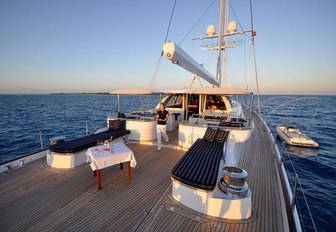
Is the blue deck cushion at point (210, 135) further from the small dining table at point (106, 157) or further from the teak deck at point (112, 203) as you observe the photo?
the small dining table at point (106, 157)

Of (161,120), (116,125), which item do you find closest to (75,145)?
(116,125)

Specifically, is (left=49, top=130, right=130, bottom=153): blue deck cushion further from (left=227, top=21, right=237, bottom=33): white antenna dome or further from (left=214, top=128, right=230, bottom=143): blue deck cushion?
(left=227, top=21, right=237, bottom=33): white antenna dome

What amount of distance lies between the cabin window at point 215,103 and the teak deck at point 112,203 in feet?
17.9

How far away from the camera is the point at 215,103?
10.3 metres

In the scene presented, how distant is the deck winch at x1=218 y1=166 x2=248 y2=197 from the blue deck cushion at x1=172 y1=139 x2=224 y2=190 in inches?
9.1

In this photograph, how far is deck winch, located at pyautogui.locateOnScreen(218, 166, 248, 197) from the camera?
9.39 ft

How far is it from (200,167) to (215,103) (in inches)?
292

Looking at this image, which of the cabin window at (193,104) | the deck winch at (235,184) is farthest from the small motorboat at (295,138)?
the deck winch at (235,184)

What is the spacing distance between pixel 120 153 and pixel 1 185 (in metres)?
2.68

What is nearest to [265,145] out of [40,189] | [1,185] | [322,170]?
[322,170]

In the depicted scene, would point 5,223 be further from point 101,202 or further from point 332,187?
point 332,187

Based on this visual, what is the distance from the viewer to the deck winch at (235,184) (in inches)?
113

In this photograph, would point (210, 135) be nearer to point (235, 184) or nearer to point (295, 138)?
point (235, 184)

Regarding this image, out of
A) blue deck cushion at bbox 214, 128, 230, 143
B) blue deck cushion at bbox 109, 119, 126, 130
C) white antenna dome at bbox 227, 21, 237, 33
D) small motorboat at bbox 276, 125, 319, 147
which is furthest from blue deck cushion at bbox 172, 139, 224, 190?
white antenna dome at bbox 227, 21, 237, 33
